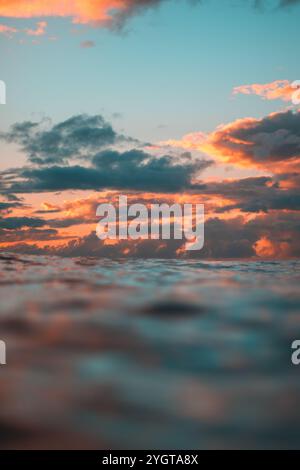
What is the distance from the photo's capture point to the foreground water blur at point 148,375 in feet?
9.60

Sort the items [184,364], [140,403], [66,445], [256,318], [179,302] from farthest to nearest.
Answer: [179,302] < [256,318] < [184,364] < [140,403] < [66,445]

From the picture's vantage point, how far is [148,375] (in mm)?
3916

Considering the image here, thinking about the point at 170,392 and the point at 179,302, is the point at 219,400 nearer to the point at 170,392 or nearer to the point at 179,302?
the point at 170,392

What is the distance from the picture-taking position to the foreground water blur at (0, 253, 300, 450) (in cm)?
293

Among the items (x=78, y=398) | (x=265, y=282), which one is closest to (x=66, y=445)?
(x=78, y=398)

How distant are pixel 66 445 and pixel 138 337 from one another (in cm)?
254

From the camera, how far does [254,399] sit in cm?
347

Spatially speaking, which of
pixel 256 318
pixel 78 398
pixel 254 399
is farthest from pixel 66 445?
pixel 256 318

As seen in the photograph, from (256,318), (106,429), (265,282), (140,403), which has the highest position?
(265,282)

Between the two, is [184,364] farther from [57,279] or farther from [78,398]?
[57,279]

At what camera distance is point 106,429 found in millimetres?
2941

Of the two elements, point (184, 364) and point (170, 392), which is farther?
point (184, 364)

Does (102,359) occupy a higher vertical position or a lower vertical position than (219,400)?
higher
